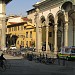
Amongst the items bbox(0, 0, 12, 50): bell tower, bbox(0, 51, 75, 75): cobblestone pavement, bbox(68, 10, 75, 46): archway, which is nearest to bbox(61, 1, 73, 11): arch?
bbox(68, 10, 75, 46): archway

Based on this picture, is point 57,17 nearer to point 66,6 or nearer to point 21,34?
point 66,6

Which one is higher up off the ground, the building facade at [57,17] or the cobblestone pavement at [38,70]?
the building facade at [57,17]

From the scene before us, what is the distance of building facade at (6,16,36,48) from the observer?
301ft

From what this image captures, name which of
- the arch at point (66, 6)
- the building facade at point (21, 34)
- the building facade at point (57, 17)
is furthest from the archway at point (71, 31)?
the building facade at point (21, 34)

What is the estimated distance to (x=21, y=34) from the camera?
320ft

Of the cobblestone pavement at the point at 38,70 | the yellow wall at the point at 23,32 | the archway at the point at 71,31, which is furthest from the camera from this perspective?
the yellow wall at the point at 23,32

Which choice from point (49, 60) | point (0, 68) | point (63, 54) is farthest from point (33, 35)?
point (0, 68)

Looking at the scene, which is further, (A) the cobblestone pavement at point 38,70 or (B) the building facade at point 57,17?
(B) the building facade at point 57,17

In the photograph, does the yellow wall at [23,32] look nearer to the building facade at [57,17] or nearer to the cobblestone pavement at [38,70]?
the building facade at [57,17]

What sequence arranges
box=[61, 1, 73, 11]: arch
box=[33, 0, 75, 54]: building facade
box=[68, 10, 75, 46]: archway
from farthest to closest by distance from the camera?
1. box=[68, 10, 75, 46]: archway
2. box=[33, 0, 75, 54]: building facade
3. box=[61, 1, 73, 11]: arch

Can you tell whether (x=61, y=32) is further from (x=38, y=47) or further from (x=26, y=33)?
(x=26, y=33)

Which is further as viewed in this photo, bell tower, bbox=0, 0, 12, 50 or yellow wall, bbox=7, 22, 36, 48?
yellow wall, bbox=7, 22, 36, 48

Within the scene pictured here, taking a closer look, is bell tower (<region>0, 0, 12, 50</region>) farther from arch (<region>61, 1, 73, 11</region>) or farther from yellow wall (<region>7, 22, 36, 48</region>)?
yellow wall (<region>7, 22, 36, 48</region>)

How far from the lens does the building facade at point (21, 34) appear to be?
3618 inches
